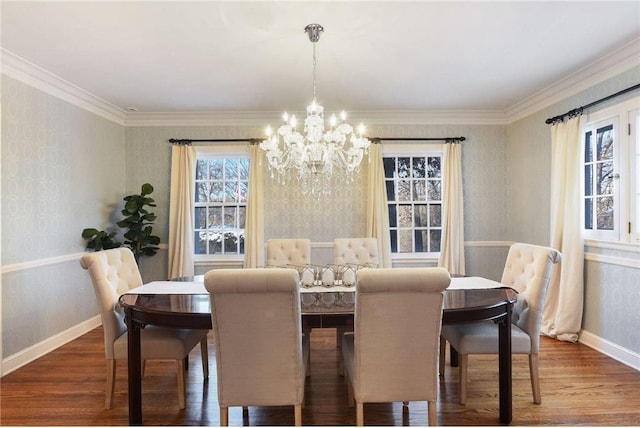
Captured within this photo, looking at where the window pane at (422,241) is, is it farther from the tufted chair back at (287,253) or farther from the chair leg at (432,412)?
the chair leg at (432,412)

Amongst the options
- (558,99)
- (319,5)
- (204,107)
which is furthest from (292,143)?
(558,99)

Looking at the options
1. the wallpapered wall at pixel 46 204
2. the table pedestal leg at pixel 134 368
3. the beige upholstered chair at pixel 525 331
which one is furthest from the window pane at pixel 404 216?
the wallpapered wall at pixel 46 204

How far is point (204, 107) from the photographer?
4.29 meters

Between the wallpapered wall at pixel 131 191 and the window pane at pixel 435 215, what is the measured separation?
1.19 feet

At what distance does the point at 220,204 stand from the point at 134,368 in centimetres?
284

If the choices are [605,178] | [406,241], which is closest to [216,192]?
[406,241]

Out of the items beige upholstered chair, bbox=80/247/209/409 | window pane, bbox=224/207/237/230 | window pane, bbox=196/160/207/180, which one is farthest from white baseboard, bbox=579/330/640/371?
window pane, bbox=196/160/207/180

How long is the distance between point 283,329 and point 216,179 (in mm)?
3391

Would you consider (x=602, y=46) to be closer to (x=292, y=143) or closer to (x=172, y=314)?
(x=292, y=143)

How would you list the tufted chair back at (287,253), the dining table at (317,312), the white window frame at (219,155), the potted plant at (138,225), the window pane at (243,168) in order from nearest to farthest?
1. the dining table at (317,312)
2. the tufted chair back at (287,253)
3. the potted plant at (138,225)
4. the white window frame at (219,155)
5. the window pane at (243,168)

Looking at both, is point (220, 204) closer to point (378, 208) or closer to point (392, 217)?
point (378, 208)

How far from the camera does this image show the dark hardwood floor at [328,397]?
217 centimetres

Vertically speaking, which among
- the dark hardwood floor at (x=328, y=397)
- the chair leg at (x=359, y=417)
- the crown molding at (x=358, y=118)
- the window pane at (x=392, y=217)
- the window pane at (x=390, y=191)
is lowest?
the dark hardwood floor at (x=328, y=397)

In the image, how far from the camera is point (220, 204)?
472 cm
